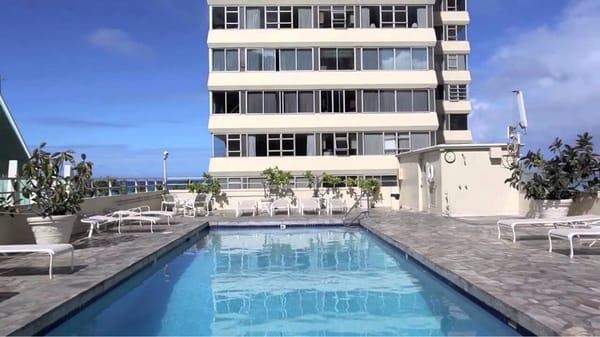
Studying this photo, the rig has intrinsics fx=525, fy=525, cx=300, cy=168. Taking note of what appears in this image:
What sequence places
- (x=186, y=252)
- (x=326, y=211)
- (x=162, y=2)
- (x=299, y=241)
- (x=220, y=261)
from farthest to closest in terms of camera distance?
(x=326, y=211), (x=162, y=2), (x=299, y=241), (x=186, y=252), (x=220, y=261)

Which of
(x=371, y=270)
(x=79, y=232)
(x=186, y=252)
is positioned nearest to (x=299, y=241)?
(x=186, y=252)

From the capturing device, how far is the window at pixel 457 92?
117 ft

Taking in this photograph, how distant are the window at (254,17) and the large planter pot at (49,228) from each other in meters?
19.3

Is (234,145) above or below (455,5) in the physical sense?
below

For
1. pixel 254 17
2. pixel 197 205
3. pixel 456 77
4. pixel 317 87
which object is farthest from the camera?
pixel 456 77

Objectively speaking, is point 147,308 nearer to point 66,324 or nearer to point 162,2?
point 66,324

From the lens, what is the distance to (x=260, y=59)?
2759cm

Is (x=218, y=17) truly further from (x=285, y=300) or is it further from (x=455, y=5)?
(x=285, y=300)

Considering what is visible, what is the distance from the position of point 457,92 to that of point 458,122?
207cm

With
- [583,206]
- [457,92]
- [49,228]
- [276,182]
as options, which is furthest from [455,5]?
[49,228]

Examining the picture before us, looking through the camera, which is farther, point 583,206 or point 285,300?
point 583,206

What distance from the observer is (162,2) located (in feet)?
68.8

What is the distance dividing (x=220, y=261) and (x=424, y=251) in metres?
4.61

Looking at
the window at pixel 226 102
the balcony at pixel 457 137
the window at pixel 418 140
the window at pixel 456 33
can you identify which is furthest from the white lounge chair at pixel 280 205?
the window at pixel 456 33
